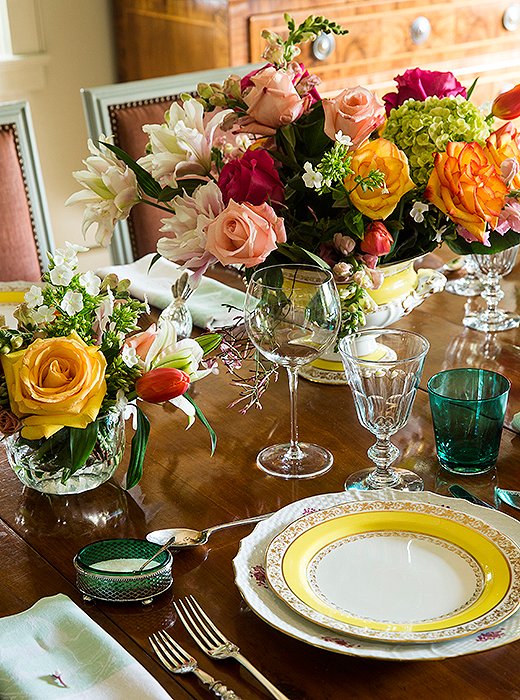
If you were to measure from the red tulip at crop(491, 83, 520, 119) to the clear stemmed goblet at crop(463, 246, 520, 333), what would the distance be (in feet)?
0.98

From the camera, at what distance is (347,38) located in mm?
3121

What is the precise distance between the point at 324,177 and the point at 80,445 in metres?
0.41

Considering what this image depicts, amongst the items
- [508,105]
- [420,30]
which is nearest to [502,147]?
[508,105]

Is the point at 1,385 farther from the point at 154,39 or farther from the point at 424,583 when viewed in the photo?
the point at 154,39

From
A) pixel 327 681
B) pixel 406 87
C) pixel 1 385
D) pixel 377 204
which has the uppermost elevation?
pixel 406 87

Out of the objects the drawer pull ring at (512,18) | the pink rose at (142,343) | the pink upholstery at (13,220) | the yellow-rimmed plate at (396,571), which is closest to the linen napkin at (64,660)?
the yellow-rimmed plate at (396,571)

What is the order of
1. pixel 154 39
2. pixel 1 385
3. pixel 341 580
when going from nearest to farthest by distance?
1. pixel 341 580
2. pixel 1 385
3. pixel 154 39

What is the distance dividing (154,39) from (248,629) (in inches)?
107

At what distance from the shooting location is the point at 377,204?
1.14 m

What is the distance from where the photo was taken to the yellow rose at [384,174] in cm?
114

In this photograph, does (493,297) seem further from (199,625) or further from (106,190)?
(199,625)

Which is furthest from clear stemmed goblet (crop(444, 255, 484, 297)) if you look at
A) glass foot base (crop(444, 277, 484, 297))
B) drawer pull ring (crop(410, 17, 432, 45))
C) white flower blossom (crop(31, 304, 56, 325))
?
drawer pull ring (crop(410, 17, 432, 45))

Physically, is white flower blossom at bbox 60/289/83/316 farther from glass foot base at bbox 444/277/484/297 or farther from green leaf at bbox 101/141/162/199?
glass foot base at bbox 444/277/484/297

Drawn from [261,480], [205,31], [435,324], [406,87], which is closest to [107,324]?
[261,480]
